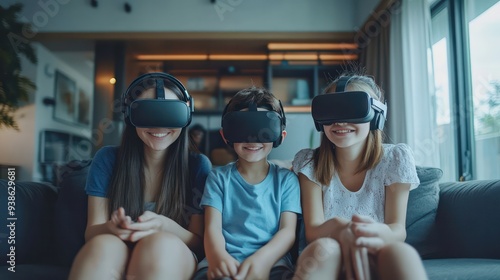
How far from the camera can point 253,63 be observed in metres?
4.42

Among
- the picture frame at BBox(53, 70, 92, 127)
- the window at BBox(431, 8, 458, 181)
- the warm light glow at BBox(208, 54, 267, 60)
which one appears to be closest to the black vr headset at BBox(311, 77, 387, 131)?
the window at BBox(431, 8, 458, 181)

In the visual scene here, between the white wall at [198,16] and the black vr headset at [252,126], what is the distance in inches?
118

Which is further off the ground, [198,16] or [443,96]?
Result: [198,16]

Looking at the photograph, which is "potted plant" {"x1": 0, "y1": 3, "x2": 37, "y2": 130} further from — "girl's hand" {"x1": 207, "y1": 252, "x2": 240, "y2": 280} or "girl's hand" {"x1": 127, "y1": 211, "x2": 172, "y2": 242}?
"girl's hand" {"x1": 207, "y1": 252, "x2": 240, "y2": 280}

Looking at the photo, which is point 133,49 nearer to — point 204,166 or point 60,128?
point 60,128

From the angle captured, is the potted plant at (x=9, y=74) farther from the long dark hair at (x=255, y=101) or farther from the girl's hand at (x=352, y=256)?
the girl's hand at (x=352, y=256)

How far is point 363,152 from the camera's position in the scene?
1.23 meters

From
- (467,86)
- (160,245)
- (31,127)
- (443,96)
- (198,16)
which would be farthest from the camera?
(31,127)

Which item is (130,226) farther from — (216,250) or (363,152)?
(363,152)

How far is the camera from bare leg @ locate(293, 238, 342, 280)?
0.87m

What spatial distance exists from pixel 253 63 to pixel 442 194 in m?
3.24

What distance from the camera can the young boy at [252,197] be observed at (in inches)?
41.4

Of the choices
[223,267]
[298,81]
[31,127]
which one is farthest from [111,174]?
[31,127]

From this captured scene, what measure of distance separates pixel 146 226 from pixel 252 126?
39 centimetres
